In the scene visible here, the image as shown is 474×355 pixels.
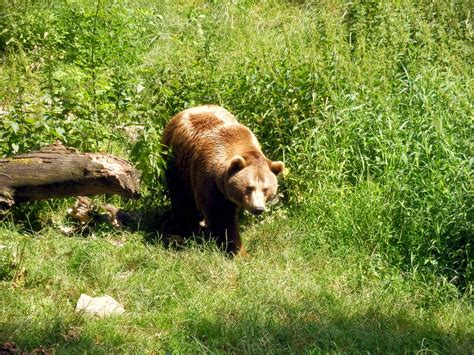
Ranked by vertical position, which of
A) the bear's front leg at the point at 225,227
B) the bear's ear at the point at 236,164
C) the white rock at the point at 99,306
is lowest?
the bear's front leg at the point at 225,227

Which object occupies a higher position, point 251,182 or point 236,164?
point 236,164

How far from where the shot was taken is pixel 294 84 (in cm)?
895

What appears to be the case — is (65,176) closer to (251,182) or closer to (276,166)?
(251,182)

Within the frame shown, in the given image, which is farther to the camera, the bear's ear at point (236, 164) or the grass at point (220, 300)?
the bear's ear at point (236, 164)

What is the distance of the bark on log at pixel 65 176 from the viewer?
7.39 meters

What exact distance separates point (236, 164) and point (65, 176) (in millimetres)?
1511

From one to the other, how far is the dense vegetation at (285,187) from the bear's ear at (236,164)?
0.71 m

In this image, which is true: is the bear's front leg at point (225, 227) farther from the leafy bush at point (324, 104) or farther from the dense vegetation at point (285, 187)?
the leafy bush at point (324, 104)

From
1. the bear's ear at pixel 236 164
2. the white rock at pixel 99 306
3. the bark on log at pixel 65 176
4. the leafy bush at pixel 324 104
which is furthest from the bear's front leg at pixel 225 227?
the white rock at pixel 99 306

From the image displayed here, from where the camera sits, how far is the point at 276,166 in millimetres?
8109

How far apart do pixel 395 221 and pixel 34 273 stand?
3111 mm

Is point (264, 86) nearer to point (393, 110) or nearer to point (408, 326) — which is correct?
point (393, 110)

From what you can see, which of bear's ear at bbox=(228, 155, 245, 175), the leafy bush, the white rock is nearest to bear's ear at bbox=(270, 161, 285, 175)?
bear's ear at bbox=(228, 155, 245, 175)

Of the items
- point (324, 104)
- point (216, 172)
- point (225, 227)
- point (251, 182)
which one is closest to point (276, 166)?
point (251, 182)
